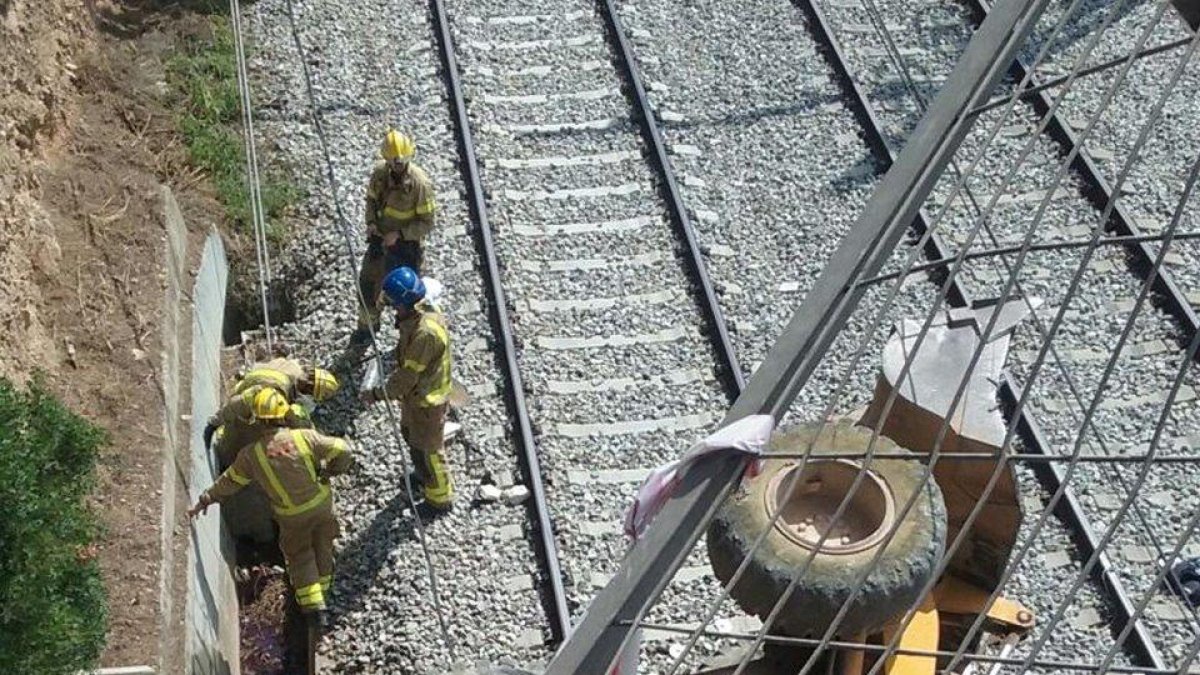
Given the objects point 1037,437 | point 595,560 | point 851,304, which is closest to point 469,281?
point 595,560

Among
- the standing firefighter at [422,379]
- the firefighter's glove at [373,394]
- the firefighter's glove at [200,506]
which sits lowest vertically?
the firefighter's glove at [200,506]

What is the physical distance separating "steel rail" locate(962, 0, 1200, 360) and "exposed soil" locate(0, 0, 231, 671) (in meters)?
6.24

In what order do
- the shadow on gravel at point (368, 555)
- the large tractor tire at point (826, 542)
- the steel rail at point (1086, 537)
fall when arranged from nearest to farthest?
the large tractor tire at point (826, 542)
the steel rail at point (1086, 537)
the shadow on gravel at point (368, 555)

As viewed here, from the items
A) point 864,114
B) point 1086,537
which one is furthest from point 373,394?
point 864,114

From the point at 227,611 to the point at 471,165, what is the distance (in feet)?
14.1

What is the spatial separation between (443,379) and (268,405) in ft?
4.43

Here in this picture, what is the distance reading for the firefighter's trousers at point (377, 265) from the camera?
1072 cm

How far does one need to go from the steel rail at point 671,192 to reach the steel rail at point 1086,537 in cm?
194

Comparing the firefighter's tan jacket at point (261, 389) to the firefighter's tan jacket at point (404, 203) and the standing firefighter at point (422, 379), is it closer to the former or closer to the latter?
the standing firefighter at point (422, 379)

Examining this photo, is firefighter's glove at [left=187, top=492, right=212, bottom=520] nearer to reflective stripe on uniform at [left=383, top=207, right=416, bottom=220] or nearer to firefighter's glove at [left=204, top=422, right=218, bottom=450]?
firefighter's glove at [left=204, top=422, right=218, bottom=450]

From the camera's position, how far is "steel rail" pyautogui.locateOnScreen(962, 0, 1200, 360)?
10586 millimetres

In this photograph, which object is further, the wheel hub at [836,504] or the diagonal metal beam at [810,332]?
the wheel hub at [836,504]

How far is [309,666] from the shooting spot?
9.17 metres

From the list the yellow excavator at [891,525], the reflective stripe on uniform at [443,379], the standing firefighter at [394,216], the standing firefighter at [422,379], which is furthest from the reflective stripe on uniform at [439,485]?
the yellow excavator at [891,525]
